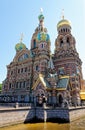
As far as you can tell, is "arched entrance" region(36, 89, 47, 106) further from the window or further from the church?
the window

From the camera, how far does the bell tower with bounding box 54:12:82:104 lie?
112ft

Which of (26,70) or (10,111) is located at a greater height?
(26,70)

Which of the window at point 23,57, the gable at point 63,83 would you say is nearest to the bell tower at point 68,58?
the gable at point 63,83

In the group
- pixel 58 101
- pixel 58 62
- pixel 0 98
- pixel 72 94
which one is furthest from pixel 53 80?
pixel 0 98

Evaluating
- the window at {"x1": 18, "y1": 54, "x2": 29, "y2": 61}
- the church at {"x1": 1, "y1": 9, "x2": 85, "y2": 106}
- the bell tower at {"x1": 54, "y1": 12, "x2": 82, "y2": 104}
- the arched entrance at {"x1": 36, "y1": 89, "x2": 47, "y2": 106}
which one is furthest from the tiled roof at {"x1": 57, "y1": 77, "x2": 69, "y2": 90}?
the window at {"x1": 18, "y1": 54, "x2": 29, "y2": 61}

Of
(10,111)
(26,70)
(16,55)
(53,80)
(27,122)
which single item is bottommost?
(27,122)

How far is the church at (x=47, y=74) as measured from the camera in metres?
30.4

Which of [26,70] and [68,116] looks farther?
[26,70]

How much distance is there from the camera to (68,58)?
37.1 m

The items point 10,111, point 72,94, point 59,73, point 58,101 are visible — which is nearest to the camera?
point 10,111

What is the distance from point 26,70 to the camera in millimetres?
39688

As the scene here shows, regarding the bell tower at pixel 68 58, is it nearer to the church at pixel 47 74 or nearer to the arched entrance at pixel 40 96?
the church at pixel 47 74

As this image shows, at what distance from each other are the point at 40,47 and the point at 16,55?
8390 mm

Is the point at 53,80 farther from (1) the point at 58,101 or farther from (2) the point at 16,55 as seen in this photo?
(2) the point at 16,55
